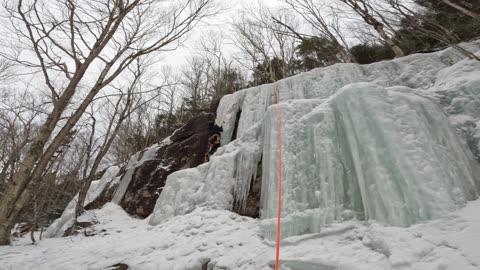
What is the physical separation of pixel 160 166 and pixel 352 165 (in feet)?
20.9

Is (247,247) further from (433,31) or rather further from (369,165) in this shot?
(433,31)

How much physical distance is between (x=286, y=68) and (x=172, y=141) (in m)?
7.77

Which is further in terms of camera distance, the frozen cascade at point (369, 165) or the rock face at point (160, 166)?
the rock face at point (160, 166)

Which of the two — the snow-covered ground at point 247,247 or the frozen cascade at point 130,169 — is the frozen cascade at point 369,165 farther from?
the frozen cascade at point 130,169

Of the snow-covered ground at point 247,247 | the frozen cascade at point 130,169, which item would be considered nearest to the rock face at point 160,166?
the frozen cascade at point 130,169

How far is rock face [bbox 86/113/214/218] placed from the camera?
727 centimetres

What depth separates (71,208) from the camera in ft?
24.1

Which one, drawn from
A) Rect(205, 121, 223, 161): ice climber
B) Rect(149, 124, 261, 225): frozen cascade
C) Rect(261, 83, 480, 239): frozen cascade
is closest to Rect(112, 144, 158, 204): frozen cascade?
Rect(205, 121, 223, 161): ice climber

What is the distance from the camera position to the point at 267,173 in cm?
373

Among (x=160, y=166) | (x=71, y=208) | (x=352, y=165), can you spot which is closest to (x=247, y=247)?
(x=352, y=165)

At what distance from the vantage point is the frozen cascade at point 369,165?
2.43 metres

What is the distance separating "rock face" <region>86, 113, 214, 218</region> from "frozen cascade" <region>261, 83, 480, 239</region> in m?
4.33

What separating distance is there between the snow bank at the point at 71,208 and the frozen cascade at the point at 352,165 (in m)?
2.91

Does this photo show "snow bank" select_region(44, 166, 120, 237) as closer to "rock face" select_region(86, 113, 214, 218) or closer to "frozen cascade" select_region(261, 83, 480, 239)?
"rock face" select_region(86, 113, 214, 218)
